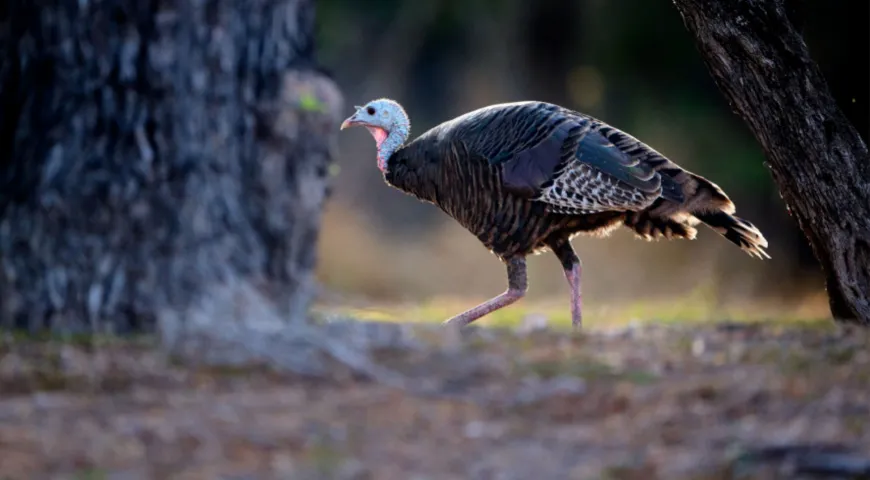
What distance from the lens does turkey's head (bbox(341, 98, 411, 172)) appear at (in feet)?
25.9

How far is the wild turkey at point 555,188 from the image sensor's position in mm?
6598

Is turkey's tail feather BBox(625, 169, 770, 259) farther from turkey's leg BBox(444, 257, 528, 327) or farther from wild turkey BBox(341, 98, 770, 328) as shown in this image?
turkey's leg BBox(444, 257, 528, 327)

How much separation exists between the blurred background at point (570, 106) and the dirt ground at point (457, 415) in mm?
5255

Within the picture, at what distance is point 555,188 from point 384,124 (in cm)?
171

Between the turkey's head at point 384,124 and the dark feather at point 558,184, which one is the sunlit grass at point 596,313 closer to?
the dark feather at point 558,184

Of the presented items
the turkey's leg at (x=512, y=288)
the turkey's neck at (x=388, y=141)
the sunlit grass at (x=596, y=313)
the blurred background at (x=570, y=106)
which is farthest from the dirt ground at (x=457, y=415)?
the blurred background at (x=570, y=106)

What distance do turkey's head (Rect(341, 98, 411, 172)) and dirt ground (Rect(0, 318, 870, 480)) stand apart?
3.41 metres

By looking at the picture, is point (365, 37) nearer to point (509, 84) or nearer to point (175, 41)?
point (509, 84)

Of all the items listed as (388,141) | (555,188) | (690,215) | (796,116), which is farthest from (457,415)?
(388,141)

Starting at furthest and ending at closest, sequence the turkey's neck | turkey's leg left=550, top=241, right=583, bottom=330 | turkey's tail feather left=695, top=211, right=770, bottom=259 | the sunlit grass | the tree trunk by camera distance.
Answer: the turkey's neck < the sunlit grass < turkey's leg left=550, top=241, right=583, bottom=330 < turkey's tail feather left=695, top=211, right=770, bottom=259 < the tree trunk

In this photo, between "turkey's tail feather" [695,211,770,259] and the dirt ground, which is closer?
the dirt ground

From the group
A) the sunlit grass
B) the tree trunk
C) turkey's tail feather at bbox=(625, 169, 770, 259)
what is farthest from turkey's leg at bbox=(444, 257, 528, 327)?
the tree trunk

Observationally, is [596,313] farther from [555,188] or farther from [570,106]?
[570,106]

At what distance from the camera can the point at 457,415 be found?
366cm
